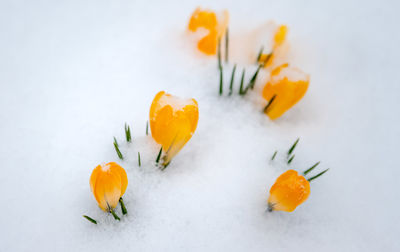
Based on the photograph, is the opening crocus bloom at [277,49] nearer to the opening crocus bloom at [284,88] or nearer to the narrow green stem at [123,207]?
the opening crocus bloom at [284,88]

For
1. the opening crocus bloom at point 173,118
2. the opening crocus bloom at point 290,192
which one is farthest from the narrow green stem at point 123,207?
the opening crocus bloom at point 290,192

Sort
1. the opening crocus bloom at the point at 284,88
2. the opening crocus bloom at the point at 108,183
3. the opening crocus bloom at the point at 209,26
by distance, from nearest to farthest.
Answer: the opening crocus bloom at the point at 108,183 → the opening crocus bloom at the point at 284,88 → the opening crocus bloom at the point at 209,26

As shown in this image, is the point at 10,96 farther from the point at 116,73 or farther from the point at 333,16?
the point at 333,16

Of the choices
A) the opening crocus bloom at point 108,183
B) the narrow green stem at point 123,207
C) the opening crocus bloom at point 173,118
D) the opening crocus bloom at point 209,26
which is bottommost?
the narrow green stem at point 123,207

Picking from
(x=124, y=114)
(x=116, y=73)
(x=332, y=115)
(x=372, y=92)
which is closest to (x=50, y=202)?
(x=124, y=114)

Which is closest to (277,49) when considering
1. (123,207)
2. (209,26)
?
(209,26)

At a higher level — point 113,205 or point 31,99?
point 31,99
